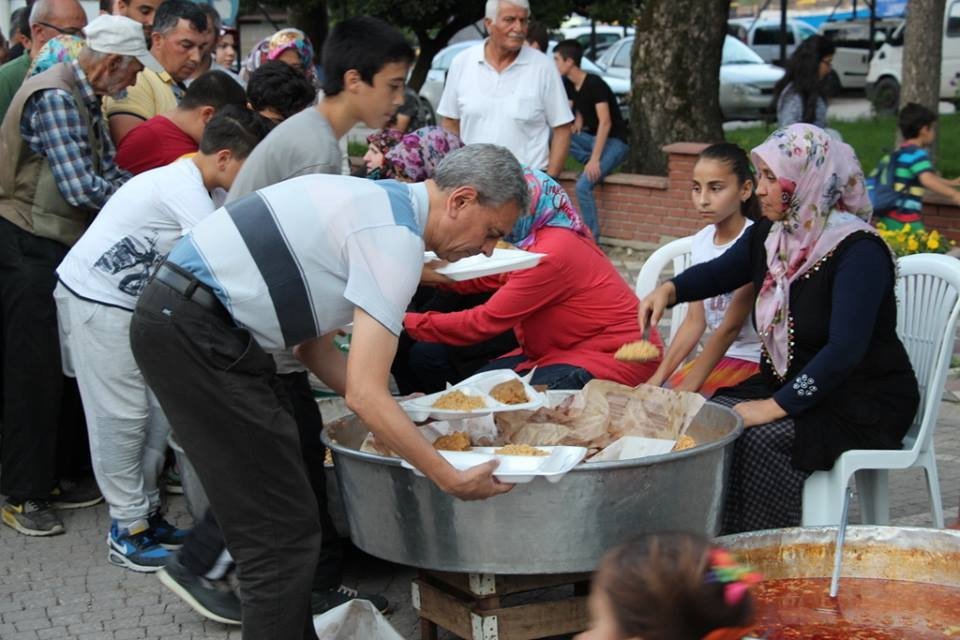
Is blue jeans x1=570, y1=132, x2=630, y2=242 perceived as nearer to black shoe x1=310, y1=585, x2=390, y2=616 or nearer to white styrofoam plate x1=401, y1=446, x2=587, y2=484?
black shoe x1=310, y1=585, x2=390, y2=616

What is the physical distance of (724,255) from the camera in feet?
14.8

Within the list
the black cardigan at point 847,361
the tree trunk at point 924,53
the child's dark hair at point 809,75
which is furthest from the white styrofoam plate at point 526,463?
the tree trunk at point 924,53

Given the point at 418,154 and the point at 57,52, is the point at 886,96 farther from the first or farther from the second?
the point at 57,52

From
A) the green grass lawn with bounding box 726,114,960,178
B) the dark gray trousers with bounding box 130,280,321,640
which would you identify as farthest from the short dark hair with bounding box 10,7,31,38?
the green grass lawn with bounding box 726,114,960,178

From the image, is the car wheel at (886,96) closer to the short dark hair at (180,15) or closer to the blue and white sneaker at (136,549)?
the short dark hair at (180,15)

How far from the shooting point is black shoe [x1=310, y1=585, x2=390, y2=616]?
4.26 metres

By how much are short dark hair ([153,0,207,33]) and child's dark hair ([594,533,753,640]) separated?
4509 mm

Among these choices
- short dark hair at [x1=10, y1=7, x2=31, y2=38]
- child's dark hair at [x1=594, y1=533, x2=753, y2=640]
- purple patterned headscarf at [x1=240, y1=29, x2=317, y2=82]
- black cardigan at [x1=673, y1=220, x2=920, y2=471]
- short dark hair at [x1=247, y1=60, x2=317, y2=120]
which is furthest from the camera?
short dark hair at [x1=10, y1=7, x2=31, y2=38]

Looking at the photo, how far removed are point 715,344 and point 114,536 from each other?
230 centimetres

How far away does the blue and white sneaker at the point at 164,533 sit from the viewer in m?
4.93

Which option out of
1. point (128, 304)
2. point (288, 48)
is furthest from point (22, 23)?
point (128, 304)

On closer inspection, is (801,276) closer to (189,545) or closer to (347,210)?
(347,210)

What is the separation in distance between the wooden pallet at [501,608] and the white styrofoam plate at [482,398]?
17.7 inches

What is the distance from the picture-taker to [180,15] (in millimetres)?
5941
